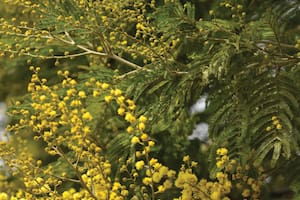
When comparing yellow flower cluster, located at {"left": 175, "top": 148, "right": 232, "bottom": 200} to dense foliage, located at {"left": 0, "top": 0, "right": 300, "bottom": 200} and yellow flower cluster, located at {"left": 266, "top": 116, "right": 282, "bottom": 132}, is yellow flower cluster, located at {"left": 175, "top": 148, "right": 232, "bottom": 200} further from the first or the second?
yellow flower cluster, located at {"left": 266, "top": 116, "right": 282, "bottom": 132}

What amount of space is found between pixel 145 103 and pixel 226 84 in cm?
46

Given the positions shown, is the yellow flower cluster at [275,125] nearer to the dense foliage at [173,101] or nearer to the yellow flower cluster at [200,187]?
the dense foliage at [173,101]

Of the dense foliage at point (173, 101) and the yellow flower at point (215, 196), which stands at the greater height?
the dense foliage at point (173, 101)

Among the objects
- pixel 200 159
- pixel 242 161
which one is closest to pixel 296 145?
pixel 242 161

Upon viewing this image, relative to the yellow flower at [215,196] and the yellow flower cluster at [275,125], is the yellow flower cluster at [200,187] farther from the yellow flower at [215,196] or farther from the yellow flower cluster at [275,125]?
the yellow flower cluster at [275,125]

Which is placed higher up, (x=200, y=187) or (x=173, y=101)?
(x=173, y=101)

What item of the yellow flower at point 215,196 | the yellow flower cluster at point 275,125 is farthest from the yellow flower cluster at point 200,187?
the yellow flower cluster at point 275,125

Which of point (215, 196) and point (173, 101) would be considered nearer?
point (215, 196)

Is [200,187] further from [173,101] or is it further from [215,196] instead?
[173,101]

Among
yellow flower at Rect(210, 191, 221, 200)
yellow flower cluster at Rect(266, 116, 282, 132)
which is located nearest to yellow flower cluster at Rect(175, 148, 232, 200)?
yellow flower at Rect(210, 191, 221, 200)

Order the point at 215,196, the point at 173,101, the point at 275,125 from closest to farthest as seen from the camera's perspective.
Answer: the point at 215,196
the point at 275,125
the point at 173,101

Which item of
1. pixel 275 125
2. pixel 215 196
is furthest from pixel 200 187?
pixel 275 125

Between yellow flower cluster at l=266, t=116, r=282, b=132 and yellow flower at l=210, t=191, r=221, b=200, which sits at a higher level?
yellow flower cluster at l=266, t=116, r=282, b=132

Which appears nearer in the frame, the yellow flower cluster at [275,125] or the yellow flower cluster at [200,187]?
the yellow flower cluster at [200,187]
